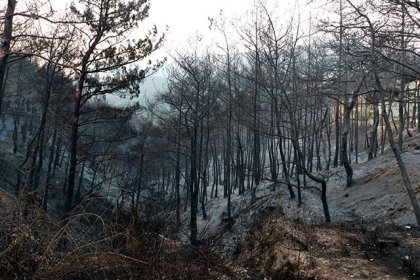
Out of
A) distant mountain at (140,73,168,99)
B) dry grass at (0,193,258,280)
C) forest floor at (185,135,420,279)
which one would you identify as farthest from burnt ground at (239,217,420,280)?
distant mountain at (140,73,168,99)

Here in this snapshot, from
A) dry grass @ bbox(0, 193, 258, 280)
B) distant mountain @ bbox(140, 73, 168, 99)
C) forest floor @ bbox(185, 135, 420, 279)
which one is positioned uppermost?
distant mountain @ bbox(140, 73, 168, 99)

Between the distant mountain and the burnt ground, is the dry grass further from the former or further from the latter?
the distant mountain

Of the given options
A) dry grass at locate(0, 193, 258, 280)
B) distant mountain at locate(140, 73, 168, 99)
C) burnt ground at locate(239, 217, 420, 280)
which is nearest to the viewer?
dry grass at locate(0, 193, 258, 280)

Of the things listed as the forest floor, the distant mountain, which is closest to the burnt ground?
the forest floor

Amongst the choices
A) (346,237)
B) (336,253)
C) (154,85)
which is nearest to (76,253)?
(336,253)

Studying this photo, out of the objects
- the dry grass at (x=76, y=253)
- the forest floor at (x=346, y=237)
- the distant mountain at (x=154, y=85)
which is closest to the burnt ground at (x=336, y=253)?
the forest floor at (x=346, y=237)

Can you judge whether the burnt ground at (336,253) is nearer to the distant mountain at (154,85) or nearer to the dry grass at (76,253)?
the dry grass at (76,253)

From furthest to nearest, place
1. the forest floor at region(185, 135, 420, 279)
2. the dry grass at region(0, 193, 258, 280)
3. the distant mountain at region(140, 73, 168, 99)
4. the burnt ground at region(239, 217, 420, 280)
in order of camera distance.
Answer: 1. the distant mountain at region(140, 73, 168, 99)
2. the forest floor at region(185, 135, 420, 279)
3. the burnt ground at region(239, 217, 420, 280)
4. the dry grass at region(0, 193, 258, 280)

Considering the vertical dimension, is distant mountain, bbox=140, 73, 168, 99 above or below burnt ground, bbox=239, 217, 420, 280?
above

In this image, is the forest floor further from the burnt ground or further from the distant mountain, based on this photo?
the distant mountain

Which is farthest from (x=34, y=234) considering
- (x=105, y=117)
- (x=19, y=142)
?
(x=19, y=142)

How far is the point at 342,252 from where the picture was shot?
26.1ft

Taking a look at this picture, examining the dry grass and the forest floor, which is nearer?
the dry grass

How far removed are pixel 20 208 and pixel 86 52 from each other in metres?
9.78
